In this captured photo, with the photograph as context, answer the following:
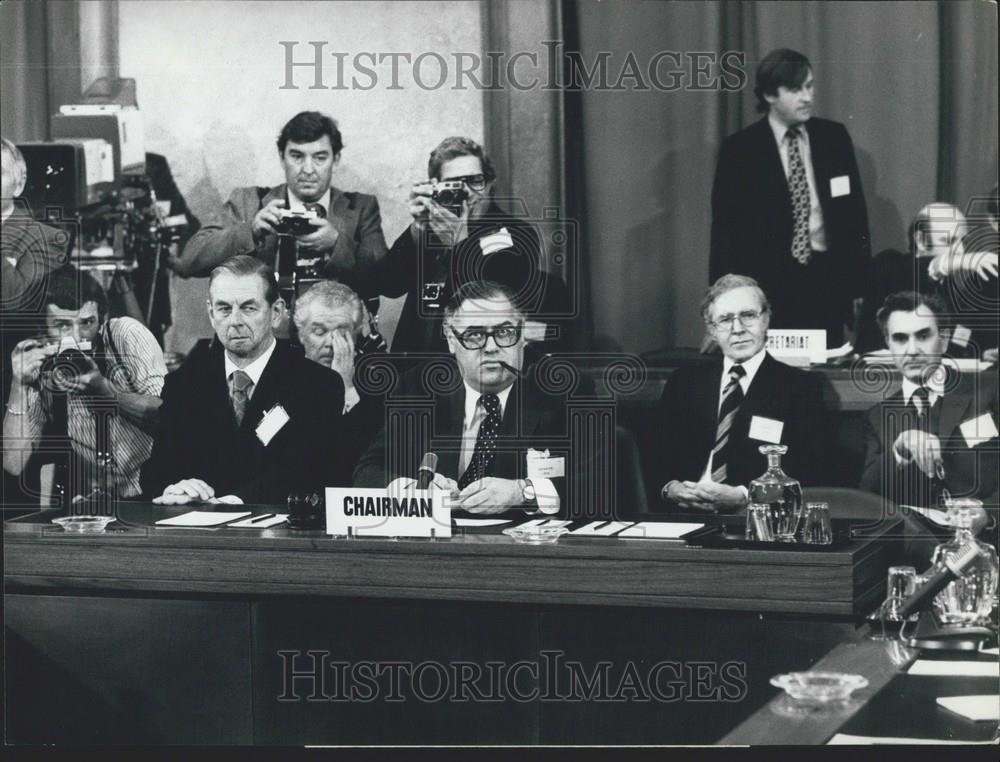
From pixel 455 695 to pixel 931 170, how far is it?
2186 mm

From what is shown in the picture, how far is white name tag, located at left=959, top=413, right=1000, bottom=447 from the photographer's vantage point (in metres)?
4.35

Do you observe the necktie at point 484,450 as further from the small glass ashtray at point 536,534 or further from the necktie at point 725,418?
the necktie at point 725,418

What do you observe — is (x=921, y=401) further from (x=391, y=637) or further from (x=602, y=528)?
(x=391, y=637)

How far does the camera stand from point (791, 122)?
4383 millimetres

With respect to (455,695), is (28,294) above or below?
above

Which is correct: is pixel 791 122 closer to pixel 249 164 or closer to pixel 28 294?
pixel 249 164

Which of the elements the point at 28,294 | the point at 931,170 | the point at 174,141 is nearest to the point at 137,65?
the point at 174,141

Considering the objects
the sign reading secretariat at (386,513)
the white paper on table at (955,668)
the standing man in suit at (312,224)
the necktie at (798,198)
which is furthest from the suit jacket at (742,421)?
the white paper on table at (955,668)

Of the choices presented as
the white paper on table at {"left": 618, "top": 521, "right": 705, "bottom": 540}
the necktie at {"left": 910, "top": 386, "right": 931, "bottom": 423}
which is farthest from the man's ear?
the necktie at {"left": 910, "top": 386, "right": 931, "bottom": 423}

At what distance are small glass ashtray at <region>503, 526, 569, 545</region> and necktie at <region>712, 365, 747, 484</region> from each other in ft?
2.15

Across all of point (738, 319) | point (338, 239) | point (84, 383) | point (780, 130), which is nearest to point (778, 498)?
point (738, 319)

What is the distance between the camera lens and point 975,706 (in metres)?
2.85

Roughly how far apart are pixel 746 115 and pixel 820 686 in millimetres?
2167

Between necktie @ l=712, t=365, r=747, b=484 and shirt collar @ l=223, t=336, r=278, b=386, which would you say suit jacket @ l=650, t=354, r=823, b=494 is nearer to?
necktie @ l=712, t=365, r=747, b=484
